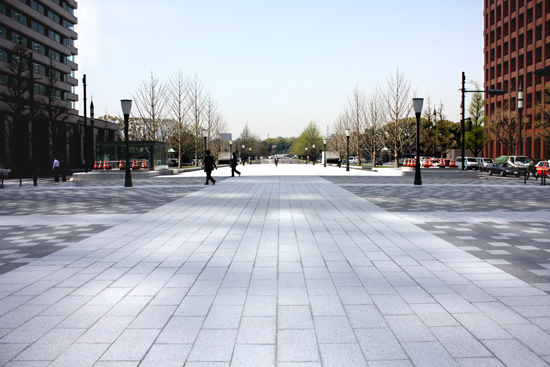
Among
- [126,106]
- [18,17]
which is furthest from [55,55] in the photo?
[126,106]

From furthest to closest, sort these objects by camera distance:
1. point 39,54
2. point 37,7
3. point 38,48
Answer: point 38,48 → point 37,7 → point 39,54

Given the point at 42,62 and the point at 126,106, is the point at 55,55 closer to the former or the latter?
the point at 42,62

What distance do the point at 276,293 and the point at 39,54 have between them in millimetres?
64897

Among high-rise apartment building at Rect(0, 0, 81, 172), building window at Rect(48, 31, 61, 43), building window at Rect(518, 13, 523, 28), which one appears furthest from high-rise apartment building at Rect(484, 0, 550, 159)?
building window at Rect(48, 31, 61, 43)

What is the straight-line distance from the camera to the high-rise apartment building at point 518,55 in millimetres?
55719

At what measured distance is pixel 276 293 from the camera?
486 cm

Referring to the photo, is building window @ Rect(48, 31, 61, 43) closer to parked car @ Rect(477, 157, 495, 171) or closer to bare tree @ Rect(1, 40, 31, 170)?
bare tree @ Rect(1, 40, 31, 170)

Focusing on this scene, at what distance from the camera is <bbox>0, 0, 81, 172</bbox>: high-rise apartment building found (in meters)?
48.5

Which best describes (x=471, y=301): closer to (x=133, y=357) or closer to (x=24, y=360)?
(x=133, y=357)

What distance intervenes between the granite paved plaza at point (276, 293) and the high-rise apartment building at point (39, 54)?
4166cm

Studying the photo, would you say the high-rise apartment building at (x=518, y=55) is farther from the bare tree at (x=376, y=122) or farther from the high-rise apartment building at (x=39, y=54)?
the high-rise apartment building at (x=39, y=54)

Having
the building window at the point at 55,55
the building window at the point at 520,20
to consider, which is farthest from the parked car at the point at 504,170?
the building window at the point at 55,55

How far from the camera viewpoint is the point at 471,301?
4.56 m

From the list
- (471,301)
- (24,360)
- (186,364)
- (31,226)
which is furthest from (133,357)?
(31,226)
